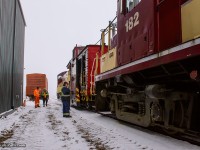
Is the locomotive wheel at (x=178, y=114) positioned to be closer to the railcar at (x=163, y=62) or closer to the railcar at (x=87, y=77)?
the railcar at (x=163, y=62)

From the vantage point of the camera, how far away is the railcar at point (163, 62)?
504cm

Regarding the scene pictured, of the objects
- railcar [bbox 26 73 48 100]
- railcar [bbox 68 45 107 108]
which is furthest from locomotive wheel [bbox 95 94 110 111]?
railcar [bbox 26 73 48 100]

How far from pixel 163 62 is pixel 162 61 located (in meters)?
0.05

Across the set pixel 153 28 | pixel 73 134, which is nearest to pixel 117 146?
pixel 73 134

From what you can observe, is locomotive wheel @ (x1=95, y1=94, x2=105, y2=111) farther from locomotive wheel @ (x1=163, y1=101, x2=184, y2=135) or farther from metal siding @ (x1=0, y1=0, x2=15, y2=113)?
locomotive wheel @ (x1=163, y1=101, x2=184, y2=135)

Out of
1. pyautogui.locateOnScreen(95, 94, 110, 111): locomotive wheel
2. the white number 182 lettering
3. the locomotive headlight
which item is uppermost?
the white number 182 lettering

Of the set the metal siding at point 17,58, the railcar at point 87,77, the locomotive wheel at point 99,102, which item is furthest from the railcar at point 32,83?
the locomotive wheel at point 99,102

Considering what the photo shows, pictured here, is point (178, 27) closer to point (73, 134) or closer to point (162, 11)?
point (162, 11)

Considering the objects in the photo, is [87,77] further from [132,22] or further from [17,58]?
[132,22]

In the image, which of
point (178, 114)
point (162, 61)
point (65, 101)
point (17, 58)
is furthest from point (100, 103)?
point (17, 58)

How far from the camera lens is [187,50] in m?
4.56

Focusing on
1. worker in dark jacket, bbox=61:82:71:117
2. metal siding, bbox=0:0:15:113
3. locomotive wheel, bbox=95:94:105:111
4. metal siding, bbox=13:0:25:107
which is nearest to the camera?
locomotive wheel, bbox=95:94:105:111

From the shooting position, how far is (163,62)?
5277 millimetres

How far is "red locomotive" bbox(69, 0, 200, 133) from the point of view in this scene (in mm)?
5039
